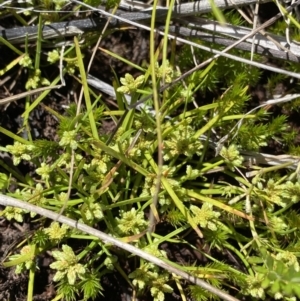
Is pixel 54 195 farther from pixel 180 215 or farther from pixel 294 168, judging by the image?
pixel 294 168

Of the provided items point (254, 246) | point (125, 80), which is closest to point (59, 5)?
point (125, 80)

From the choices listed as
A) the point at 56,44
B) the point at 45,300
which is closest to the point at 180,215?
the point at 45,300

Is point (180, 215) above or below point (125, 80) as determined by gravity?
below

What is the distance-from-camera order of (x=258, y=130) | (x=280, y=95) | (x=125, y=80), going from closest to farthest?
(x=125, y=80)
(x=258, y=130)
(x=280, y=95)

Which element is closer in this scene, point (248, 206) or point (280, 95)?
point (248, 206)

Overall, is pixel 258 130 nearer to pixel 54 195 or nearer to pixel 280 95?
pixel 280 95

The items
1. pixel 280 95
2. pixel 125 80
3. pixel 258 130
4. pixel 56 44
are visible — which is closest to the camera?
pixel 125 80

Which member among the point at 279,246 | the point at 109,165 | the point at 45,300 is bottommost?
the point at 45,300
